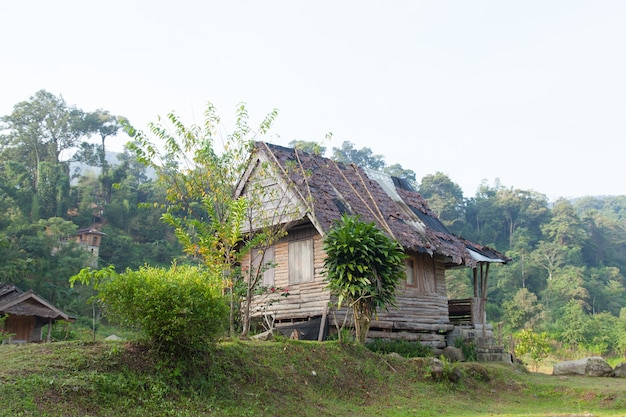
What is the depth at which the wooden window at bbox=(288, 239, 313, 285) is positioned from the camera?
1622cm

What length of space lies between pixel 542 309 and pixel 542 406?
101 feet

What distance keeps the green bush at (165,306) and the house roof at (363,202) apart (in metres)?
6.41

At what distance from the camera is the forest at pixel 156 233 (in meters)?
35.2

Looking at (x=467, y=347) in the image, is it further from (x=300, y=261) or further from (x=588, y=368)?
(x=300, y=261)

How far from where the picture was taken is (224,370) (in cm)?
924

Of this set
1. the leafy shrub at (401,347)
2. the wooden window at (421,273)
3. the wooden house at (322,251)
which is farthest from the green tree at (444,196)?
the leafy shrub at (401,347)

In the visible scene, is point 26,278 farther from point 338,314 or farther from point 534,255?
point 534,255

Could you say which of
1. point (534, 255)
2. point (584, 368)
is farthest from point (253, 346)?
point (534, 255)

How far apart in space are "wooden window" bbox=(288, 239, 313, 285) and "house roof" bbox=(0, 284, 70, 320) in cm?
680

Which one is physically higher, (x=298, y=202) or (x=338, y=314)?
(x=298, y=202)

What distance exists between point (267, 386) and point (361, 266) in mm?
3858

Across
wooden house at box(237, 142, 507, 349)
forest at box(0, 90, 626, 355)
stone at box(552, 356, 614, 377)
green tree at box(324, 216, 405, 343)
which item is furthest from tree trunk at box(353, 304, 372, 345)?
forest at box(0, 90, 626, 355)

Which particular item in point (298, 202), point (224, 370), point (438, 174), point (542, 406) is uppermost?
point (438, 174)

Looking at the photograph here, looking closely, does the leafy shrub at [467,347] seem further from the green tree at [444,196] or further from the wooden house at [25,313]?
the green tree at [444,196]
